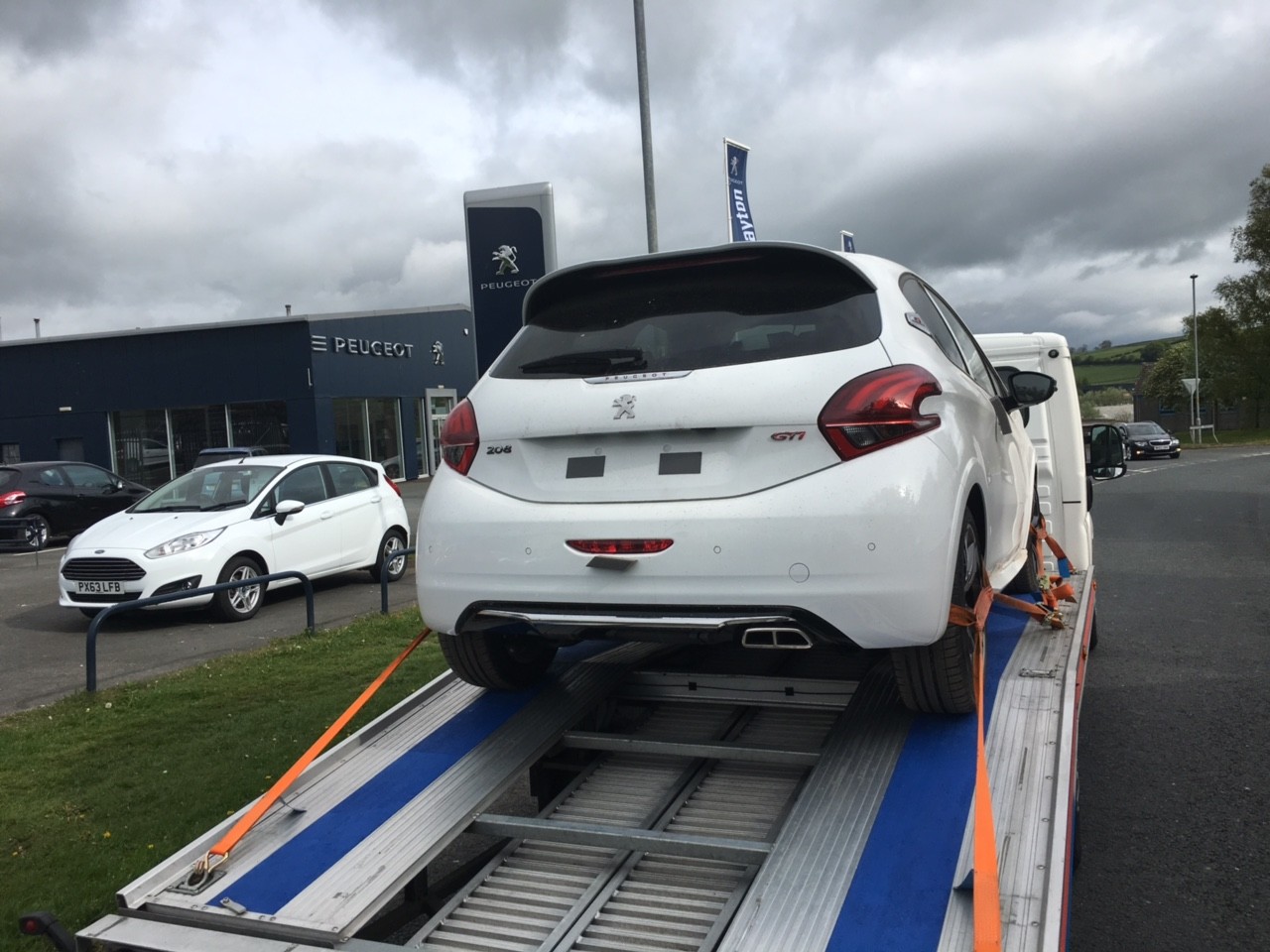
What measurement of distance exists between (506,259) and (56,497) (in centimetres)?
1317

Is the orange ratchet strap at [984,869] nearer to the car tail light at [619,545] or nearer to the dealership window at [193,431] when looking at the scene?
the car tail light at [619,545]

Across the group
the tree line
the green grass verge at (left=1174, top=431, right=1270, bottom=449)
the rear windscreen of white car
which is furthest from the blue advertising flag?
the tree line

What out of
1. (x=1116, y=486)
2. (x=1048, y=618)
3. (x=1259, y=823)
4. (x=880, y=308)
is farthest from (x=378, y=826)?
(x=1116, y=486)

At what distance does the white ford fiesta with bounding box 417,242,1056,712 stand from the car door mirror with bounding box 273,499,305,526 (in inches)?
294

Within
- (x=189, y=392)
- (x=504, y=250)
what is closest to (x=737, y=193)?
(x=504, y=250)

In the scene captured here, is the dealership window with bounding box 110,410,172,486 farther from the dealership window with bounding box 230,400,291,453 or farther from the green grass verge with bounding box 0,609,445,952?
the green grass verge with bounding box 0,609,445,952

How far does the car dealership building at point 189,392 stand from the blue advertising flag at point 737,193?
Result: 1984 centimetres

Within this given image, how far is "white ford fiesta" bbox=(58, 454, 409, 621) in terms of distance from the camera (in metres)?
9.87

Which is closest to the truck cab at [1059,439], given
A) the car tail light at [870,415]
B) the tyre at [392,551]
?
the car tail light at [870,415]

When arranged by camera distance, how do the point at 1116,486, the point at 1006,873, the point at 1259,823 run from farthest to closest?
the point at 1116,486, the point at 1259,823, the point at 1006,873

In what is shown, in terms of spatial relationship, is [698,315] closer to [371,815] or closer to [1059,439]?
[371,815]

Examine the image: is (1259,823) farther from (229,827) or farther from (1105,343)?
(1105,343)

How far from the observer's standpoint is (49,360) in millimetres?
32719

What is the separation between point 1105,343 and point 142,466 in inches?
5637
